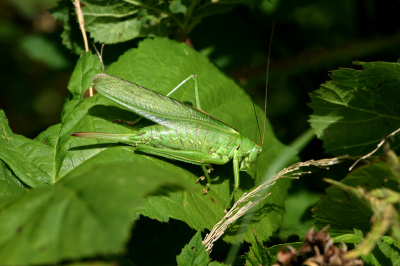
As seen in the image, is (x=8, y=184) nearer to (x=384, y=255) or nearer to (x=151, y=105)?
(x=151, y=105)

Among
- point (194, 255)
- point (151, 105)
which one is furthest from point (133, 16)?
point (194, 255)

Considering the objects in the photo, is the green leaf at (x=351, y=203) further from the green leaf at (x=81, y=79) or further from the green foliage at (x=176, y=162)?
the green leaf at (x=81, y=79)

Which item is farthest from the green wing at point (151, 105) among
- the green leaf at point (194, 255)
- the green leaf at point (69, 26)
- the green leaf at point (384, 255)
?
the green leaf at point (69, 26)

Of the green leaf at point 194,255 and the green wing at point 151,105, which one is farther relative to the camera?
the green wing at point 151,105

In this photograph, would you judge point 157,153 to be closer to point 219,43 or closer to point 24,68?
point 219,43

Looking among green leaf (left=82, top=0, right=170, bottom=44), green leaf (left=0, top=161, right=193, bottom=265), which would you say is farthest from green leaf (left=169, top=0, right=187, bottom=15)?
green leaf (left=0, top=161, right=193, bottom=265)

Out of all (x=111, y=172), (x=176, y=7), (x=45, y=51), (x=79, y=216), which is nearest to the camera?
(x=79, y=216)
